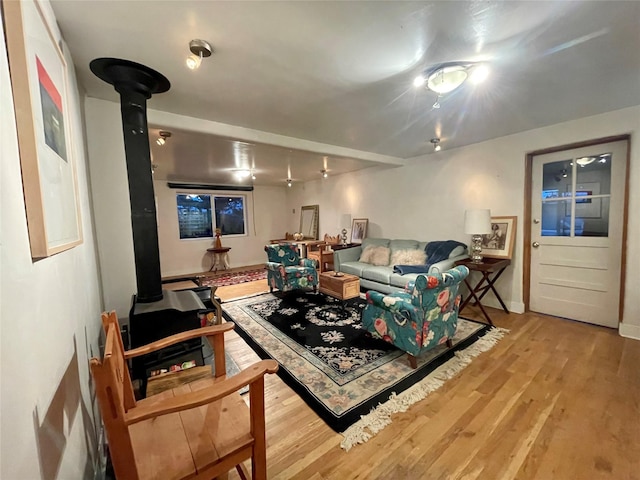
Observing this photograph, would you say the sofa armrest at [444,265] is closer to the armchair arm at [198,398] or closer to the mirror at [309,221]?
the armchair arm at [198,398]

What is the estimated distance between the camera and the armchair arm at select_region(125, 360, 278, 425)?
0.87 metres

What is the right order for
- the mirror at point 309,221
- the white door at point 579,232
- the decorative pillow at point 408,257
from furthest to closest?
the mirror at point 309,221 → the decorative pillow at point 408,257 → the white door at point 579,232

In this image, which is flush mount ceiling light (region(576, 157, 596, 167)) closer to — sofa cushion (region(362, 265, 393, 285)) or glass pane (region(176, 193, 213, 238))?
sofa cushion (region(362, 265, 393, 285))

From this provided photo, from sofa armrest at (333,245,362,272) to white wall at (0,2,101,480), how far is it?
387 centimetres

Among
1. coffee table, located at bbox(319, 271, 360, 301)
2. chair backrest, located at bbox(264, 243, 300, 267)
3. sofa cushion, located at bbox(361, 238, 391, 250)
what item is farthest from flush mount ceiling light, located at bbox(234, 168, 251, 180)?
coffee table, located at bbox(319, 271, 360, 301)

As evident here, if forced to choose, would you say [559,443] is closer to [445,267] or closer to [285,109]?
[445,267]

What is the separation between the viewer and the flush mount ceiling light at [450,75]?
70.7 inches

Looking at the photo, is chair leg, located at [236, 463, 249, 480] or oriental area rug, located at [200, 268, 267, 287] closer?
chair leg, located at [236, 463, 249, 480]

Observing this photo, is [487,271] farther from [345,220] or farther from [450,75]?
[345,220]

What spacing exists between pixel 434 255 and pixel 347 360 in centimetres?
229

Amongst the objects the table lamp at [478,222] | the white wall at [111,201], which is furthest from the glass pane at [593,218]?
the white wall at [111,201]

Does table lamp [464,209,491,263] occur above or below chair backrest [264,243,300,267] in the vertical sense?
above

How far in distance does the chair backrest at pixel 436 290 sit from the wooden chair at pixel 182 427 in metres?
1.37

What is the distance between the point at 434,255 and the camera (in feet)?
12.9
